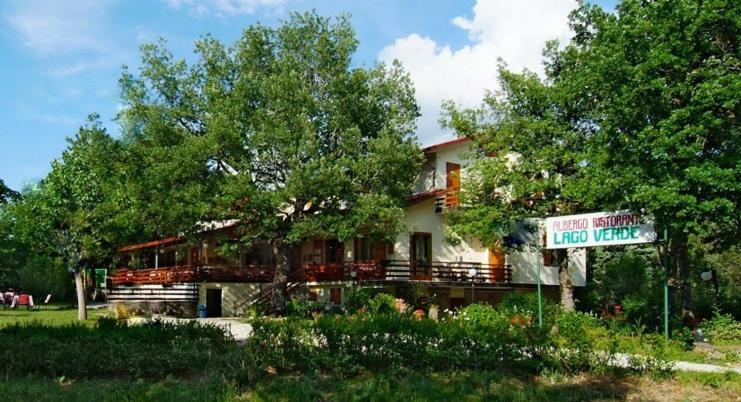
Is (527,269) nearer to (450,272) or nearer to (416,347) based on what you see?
(450,272)

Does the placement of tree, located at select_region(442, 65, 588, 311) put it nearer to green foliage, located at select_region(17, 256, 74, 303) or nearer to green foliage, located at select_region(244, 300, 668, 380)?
green foliage, located at select_region(244, 300, 668, 380)

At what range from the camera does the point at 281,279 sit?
27938 millimetres

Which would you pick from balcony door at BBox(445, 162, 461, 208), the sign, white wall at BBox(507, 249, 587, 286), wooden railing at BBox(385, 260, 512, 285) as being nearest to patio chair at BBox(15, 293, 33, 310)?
wooden railing at BBox(385, 260, 512, 285)

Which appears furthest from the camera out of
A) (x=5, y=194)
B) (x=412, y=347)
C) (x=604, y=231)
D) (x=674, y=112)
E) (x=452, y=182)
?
(x=452, y=182)

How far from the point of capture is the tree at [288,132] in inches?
961

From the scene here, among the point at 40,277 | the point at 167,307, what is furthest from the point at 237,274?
the point at 40,277

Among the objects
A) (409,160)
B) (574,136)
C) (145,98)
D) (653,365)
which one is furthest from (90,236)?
(653,365)

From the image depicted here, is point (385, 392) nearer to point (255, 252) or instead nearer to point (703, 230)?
point (703, 230)

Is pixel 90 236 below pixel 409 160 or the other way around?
below

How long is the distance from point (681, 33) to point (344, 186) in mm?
13264

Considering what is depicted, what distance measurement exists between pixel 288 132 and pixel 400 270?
779cm

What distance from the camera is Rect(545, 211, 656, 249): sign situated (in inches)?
521

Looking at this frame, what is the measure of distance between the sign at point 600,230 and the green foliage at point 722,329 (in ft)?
23.6

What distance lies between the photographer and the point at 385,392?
8438 mm
